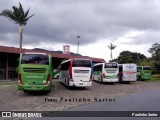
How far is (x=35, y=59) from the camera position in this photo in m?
20.8

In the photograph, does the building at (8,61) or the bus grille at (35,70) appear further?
the building at (8,61)

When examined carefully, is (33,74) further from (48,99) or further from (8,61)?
(8,61)

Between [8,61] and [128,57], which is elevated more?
[128,57]

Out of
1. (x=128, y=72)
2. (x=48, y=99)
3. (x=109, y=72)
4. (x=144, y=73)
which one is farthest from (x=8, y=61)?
(x=48, y=99)

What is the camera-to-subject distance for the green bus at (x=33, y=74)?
800 inches

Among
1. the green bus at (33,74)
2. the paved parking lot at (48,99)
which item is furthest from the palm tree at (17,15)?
the green bus at (33,74)

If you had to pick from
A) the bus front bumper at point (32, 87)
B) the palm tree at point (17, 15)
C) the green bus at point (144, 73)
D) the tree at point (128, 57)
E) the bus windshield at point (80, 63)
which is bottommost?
the bus front bumper at point (32, 87)

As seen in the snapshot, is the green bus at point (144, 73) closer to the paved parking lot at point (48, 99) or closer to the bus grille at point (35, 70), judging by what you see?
the paved parking lot at point (48, 99)

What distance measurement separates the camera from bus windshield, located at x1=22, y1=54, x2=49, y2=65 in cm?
2070

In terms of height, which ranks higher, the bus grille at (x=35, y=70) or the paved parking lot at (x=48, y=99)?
the bus grille at (x=35, y=70)

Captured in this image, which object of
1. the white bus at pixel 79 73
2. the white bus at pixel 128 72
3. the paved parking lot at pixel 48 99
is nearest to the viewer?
the paved parking lot at pixel 48 99

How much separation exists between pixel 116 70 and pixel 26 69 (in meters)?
18.1

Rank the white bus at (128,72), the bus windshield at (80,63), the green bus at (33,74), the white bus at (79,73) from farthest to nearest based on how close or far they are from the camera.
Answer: the white bus at (128,72), the bus windshield at (80,63), the white bus at (79,73), the green bus at (33,74)

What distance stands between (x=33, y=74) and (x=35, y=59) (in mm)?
1128
